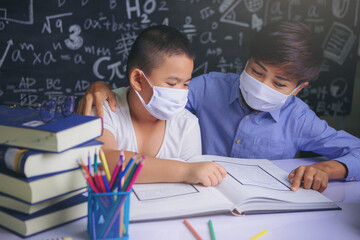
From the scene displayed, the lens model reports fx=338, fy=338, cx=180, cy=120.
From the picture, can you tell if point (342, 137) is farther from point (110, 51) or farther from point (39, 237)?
point (110, 51)

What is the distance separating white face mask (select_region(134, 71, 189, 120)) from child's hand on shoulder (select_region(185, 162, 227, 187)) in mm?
285

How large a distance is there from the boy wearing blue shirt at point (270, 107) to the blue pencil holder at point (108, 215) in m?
0.57

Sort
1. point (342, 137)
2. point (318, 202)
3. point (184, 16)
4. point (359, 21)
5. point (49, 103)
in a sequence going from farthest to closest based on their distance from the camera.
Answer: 1. point (359, 21)
2. point (184, 16)
3. point (342, 137)
4. point (318, 202)
5. point (49, 103)

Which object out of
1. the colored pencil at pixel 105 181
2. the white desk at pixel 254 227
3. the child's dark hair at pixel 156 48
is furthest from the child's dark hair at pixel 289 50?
the colored pencil at pixel 105 181

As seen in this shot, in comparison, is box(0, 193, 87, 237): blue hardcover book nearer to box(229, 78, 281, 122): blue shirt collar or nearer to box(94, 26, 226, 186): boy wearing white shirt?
box(94, 26, 226, 186): boy wearing white shirt

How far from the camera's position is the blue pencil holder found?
0.64m

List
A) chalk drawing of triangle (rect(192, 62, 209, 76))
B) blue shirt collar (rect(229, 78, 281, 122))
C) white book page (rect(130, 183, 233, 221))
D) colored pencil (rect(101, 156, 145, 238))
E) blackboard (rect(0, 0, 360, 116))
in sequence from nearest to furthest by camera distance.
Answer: colored pencil (rect(101, 156, 145, 238)), white book page (rect(130, 183, 233, 221)), blue shirt collar (rect(229, 78, 281, 122)), blackboard (rect(0, 0, 360, 116)), chalk drawing of triangle (rect(192, 62, 209, 76))

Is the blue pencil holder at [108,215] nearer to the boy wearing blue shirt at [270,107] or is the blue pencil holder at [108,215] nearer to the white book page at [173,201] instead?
the white book page at [173,201]

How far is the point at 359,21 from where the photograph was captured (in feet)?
8.97

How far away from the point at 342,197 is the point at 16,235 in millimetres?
872

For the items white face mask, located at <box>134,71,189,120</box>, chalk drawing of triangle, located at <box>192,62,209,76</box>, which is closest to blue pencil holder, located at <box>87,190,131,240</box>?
white face mask, located at <box>134,71,189,120</box>

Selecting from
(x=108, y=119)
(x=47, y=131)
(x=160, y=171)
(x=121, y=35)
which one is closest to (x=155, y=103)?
(x=108, y=119)

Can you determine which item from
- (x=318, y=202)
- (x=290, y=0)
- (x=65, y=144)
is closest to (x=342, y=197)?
(x=318, y=202)

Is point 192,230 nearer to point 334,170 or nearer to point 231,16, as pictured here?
point 334,170
